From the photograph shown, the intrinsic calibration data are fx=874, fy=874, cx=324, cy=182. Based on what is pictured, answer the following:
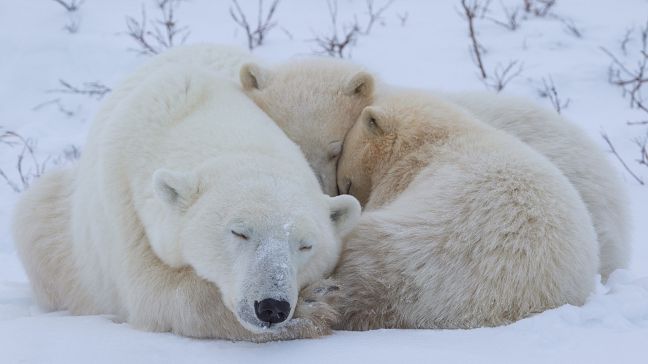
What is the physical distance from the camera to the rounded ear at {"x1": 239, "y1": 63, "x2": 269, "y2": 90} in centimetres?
468

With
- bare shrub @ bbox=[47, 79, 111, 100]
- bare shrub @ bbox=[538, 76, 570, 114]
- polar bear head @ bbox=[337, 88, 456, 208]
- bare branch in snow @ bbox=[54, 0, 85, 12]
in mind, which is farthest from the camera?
bare branch in snow @ bbox=[54, 0, 85, 12]

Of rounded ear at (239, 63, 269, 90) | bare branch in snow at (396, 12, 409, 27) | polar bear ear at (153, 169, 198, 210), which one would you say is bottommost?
bare branch in snow at (396, 12, 409, 27)

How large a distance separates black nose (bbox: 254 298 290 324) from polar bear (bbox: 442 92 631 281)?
81.9 inches

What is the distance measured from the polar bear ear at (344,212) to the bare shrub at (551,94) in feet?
14.1

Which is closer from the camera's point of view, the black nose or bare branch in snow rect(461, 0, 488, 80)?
the black nose

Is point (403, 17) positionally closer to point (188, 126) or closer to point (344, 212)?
point (188, 126)

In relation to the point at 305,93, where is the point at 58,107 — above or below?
below

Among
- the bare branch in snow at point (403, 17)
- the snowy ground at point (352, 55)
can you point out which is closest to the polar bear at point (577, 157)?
the snowy ground at point (352, 55)

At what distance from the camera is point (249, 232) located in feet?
10.1

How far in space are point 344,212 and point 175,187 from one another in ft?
2.36

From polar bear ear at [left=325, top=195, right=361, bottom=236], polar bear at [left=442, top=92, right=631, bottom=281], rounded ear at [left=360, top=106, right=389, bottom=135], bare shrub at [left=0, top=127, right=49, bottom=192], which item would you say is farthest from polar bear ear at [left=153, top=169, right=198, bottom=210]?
bare shrub at [left=0, top=127, right=49, bottom=192]

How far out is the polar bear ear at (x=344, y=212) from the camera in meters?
3.53

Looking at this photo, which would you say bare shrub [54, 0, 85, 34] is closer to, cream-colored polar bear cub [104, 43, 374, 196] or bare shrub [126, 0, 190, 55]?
bare shrub [126, 0, 190, 55]

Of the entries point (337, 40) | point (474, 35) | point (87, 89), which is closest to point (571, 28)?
point (474, 35)
